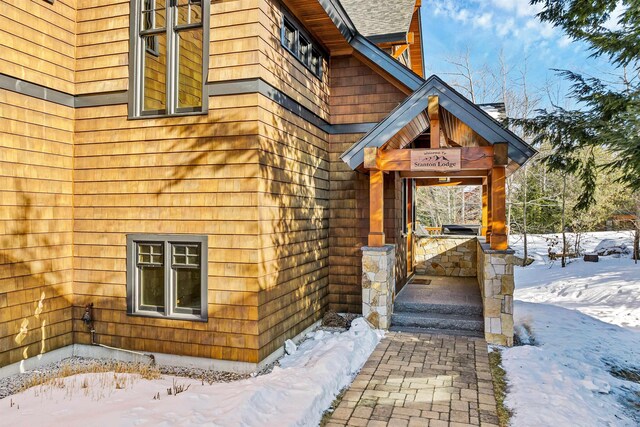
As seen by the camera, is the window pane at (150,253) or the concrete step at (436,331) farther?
the concrete step at (436,331)

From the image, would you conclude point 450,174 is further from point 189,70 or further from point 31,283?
point 31,283

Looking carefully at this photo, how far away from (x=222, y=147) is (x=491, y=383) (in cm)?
432

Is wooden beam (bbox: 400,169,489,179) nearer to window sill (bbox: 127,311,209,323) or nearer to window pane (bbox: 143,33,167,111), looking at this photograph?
window pane (bbox: 143,33,167,111)

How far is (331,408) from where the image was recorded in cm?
432

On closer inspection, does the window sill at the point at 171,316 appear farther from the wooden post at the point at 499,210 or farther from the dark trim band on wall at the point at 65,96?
the wooden post at the point at 499,210

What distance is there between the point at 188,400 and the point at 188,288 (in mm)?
1768

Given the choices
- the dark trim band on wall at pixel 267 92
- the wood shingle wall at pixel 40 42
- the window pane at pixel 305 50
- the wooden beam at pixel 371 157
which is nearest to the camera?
the wood shingle wall at pixel 40 42

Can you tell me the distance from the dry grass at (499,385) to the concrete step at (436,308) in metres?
1.32

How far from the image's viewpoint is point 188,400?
167 inches

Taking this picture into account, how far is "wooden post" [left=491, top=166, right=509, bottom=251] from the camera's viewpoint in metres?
6.34

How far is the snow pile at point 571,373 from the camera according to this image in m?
4.10

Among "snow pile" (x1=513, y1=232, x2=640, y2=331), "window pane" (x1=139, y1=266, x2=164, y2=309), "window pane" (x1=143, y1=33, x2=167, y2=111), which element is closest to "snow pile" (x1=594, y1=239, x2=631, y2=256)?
"snow pile" (x1=513, y1=232, x2=640, y2=331)

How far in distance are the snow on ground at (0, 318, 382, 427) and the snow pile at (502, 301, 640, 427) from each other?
1956 millimetres

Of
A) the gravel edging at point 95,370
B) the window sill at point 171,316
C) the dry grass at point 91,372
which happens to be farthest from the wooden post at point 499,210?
the dry grass at point 91,372
